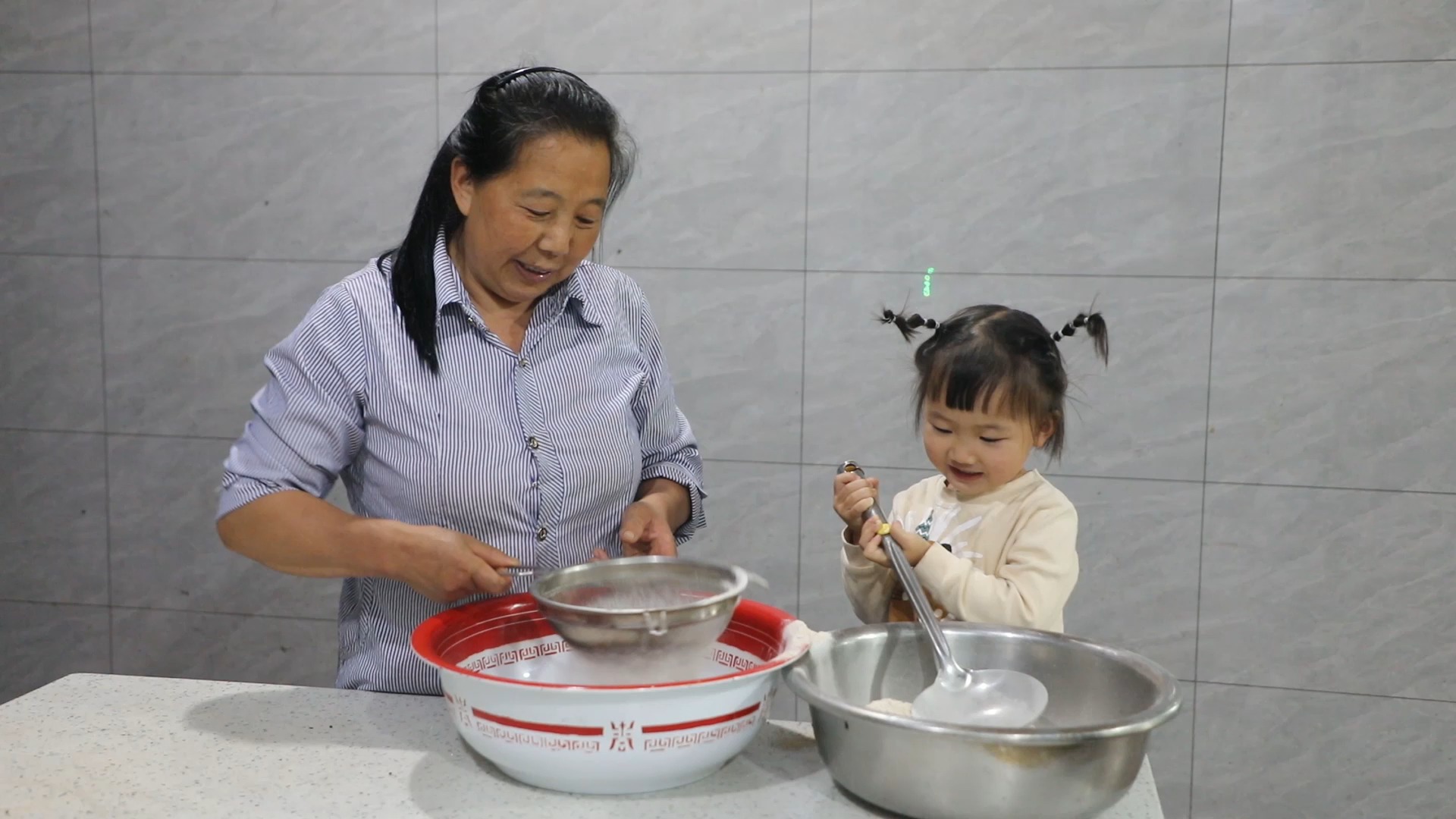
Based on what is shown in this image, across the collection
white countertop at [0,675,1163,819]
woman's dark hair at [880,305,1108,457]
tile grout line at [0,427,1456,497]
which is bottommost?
white countertop at [0,675,1163,819]

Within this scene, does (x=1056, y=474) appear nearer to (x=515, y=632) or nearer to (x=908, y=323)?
(x=908, y=323)

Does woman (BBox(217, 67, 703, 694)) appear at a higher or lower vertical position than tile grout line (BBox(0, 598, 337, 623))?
higher

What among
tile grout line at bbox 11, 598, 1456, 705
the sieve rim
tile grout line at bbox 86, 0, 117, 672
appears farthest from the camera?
tile grout line at bbox 86, 0, 117, 672

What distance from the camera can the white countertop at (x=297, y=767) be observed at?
3.56ft

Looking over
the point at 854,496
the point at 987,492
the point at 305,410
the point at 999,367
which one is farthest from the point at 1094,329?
the point at 305,410

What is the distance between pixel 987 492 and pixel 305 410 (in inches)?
33.7

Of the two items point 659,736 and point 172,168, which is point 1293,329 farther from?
point 172,168

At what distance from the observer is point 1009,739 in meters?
0.95

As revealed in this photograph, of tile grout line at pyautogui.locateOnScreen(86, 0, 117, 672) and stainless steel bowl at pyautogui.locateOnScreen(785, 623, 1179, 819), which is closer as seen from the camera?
stainless steel bowl at pyautogui.locateOnScreen(785, 623, 1179, 819)

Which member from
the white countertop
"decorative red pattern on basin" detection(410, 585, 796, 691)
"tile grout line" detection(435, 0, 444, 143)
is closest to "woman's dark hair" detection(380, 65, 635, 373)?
"decorative red pattern on basin" detection(410, 585, 796, 691)

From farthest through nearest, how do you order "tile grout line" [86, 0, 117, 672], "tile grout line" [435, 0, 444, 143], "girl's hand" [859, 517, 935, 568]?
"tile grout line" [86, 0, 117, 672], "tile grout line" [435, 0, 444, 143], "girl's hand" [859, 517, 935, 568]

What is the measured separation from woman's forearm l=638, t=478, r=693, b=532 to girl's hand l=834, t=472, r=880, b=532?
1.04ft

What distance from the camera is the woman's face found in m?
1.41

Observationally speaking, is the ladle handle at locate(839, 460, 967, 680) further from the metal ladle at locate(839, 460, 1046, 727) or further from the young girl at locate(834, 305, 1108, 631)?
the young girl at locate(834, 305, 1108, 631)
